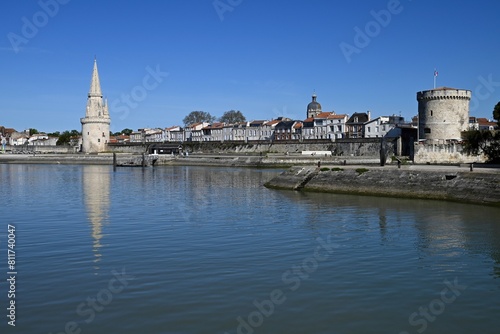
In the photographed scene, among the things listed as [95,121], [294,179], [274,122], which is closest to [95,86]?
[95,121]

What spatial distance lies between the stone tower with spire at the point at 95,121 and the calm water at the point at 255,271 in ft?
337

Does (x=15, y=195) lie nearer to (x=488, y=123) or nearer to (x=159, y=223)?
(x=159, y=223)

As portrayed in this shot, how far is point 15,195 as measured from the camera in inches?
1356

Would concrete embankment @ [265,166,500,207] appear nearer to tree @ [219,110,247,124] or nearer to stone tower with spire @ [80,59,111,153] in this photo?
stone tower with spire @ [80,59,111,153]

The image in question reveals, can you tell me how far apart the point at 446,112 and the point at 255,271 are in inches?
2348

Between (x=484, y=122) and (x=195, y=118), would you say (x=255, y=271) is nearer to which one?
(x=484, y=122)

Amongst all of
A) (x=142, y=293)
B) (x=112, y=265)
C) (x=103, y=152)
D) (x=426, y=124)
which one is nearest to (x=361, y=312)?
(x=142, y=293)

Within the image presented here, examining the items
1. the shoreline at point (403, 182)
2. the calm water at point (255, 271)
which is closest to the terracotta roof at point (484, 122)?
the shoreline at point (403, 182)

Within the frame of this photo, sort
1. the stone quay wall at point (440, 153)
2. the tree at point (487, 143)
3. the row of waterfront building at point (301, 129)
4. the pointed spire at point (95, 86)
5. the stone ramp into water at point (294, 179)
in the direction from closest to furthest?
1. the stone ramp into water at point (294, 179)
2. the tree at point (487, 143)
3. the stone quay wall at point (440, 153)
4. the row of waterfront building at point (301, 129)
5. the pointed spire at point (95, 86)

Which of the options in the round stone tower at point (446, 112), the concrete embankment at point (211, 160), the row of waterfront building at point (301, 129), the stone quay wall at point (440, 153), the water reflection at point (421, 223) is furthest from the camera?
the row of waterfront building at point (301, 129)

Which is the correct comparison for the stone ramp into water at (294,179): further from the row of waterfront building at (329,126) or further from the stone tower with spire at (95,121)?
the stone tower with spire at (95,121)

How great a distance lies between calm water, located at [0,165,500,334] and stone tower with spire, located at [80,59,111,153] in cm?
10261

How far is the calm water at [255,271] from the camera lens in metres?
9.91

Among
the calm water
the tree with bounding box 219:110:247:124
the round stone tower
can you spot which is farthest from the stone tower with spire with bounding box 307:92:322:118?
the calm water
